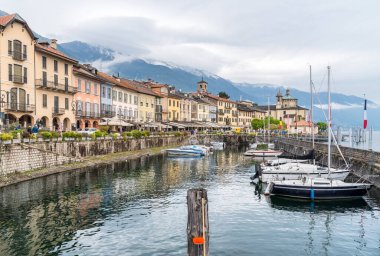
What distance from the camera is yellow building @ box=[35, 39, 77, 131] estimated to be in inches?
2147

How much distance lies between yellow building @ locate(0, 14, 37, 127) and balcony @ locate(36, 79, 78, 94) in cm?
128

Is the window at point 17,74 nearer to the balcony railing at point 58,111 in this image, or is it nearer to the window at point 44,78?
the window at point 44,78

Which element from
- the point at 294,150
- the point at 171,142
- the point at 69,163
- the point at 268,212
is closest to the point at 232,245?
the point at 268,212

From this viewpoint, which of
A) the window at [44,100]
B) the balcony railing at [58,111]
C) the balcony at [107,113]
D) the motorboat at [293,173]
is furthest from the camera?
the balcony at [107,113]

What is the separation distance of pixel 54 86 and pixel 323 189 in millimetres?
46004

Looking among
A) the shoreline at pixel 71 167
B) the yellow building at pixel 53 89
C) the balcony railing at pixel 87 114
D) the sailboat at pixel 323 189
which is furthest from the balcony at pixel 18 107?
the sailboat at pixel 323 189

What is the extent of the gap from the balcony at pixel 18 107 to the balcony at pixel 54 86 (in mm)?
3788

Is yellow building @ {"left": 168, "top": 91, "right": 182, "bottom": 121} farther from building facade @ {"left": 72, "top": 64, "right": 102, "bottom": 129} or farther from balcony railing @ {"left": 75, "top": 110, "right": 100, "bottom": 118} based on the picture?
balcony railing @ {"left": 75, "top": 110, "right": 100, "bottom": 118}

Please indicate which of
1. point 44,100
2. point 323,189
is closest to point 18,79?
point 44,100

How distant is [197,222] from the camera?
973 cm

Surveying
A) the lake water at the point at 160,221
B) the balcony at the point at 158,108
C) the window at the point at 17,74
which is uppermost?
the window at the point at 17,74

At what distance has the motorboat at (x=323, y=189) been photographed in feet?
91.5

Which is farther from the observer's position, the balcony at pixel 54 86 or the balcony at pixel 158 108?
the balcony at pixel 158 108

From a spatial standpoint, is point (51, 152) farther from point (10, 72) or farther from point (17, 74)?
point (17, 74)
